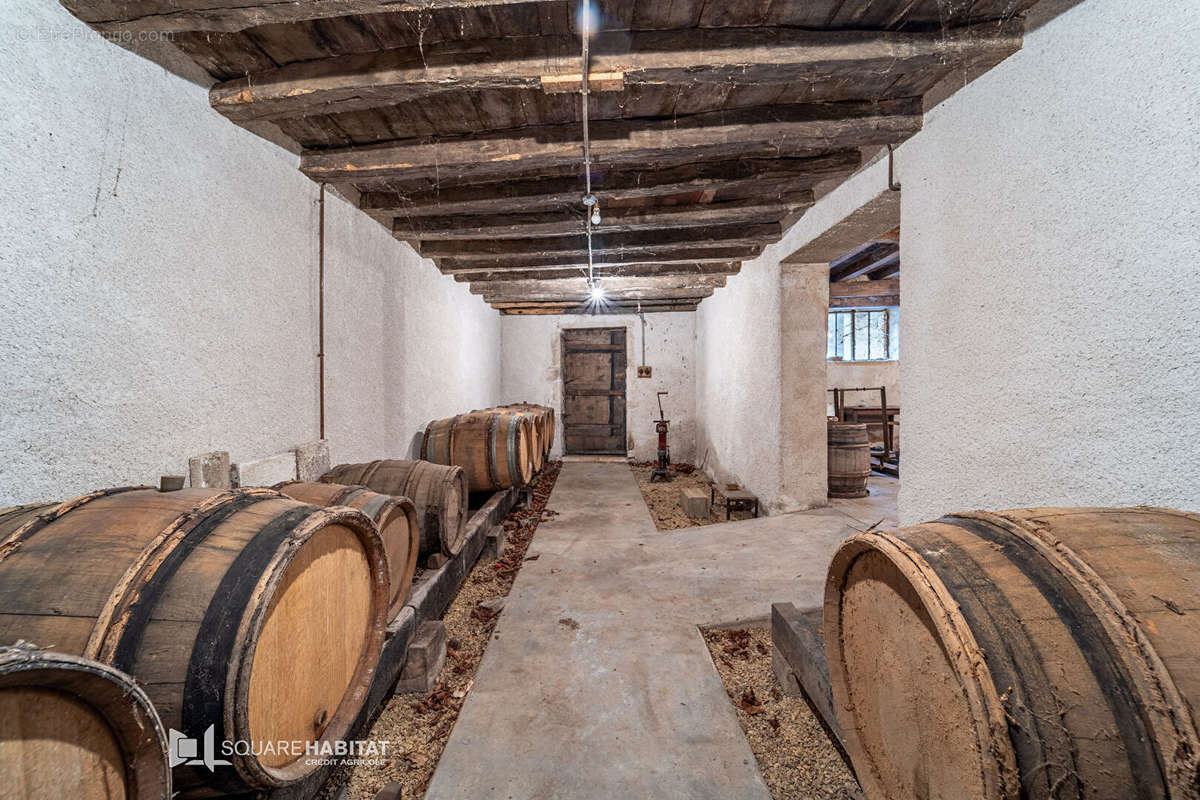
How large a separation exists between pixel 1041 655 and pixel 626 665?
1.81 metres

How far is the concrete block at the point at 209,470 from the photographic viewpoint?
2.12 m

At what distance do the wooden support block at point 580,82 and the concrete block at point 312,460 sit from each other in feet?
8.32

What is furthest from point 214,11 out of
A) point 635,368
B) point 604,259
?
point 635,368

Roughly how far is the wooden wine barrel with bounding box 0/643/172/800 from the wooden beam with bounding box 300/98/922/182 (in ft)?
9.15

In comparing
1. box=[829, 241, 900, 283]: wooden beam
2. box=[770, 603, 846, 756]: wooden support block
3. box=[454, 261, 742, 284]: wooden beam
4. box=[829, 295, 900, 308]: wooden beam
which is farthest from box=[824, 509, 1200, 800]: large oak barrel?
box=[829, 295, 900, 308]: wooden beam

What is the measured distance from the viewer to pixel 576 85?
2.02 meters

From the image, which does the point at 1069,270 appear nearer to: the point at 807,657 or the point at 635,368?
the point at 807,657

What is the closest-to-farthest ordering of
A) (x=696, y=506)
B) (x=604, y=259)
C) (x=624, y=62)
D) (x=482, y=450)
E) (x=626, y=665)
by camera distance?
(x=624, y=62) < (x=626, y=665) < (x=482, y=450) < (x=604, y=259) < (x=696, y=506)

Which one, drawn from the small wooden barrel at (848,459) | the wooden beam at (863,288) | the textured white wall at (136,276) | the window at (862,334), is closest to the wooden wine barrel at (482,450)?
the textured white wall at (136,276)

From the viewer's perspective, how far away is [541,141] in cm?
267

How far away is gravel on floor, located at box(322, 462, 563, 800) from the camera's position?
1661 mm

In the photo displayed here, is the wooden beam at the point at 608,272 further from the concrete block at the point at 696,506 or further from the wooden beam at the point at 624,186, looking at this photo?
the concrete block at the point at 696,506

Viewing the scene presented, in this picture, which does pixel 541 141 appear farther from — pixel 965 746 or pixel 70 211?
pixel 965 746

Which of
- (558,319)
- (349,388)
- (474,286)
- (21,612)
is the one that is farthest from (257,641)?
(558,319)
